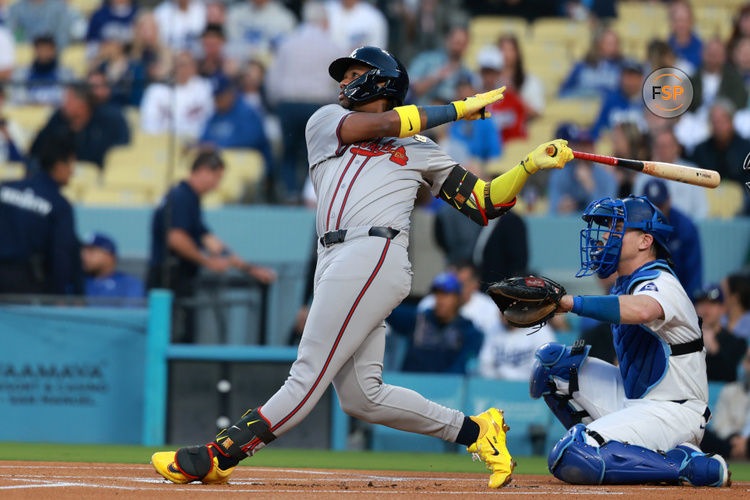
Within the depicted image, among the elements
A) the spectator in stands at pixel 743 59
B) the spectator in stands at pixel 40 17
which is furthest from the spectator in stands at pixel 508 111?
the spectator in stands at pixel 40 17

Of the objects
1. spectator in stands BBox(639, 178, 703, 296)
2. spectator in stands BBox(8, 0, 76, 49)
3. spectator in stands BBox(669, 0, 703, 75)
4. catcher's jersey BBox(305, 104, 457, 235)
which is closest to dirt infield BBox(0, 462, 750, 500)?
catcher's jersey BBox(305, 104, 457, 235)

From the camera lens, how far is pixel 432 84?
12.6m

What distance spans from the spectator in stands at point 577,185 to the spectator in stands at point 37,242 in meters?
4.55

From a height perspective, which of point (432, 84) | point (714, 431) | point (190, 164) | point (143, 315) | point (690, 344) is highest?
point (432, 84)

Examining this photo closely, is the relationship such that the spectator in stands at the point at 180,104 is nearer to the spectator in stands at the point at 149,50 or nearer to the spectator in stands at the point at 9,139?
the spectator in stands at the point at 149,50

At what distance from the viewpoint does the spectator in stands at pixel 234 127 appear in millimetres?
11328

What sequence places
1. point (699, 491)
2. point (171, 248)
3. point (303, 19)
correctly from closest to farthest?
point (699, 491)
point (171, 248)
point (303, 19)

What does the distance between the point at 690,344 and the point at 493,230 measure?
4419mm

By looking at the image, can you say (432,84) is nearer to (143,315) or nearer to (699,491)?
(143,315)

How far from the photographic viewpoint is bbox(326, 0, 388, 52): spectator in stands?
12.8 meters

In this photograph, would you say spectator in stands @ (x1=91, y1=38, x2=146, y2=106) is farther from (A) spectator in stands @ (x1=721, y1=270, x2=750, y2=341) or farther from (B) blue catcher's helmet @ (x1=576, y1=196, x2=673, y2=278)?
(B) blue catcher's helmet @ (x1=576, y1=196, x2=673, y2=278)

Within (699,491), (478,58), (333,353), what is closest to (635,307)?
(699,491)

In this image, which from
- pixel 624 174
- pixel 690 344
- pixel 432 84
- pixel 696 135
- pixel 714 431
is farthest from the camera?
pixel 432 84

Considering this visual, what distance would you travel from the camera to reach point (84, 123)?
10281mm
